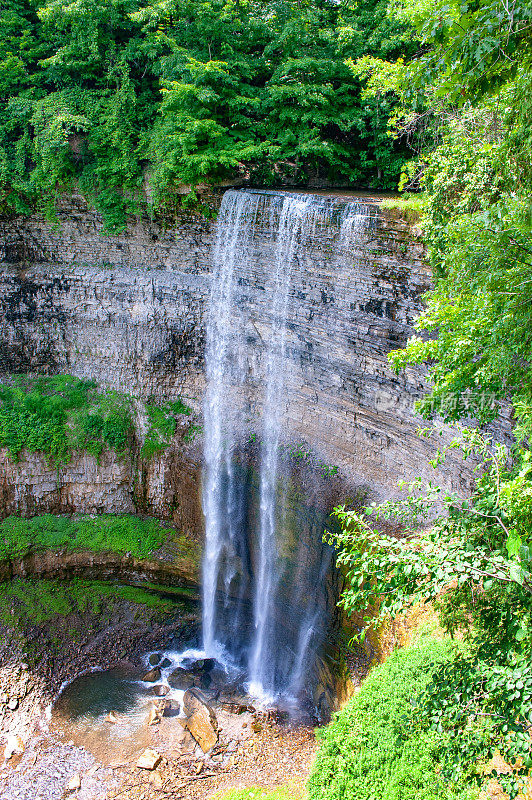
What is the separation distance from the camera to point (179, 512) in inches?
574

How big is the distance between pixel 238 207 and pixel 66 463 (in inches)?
319

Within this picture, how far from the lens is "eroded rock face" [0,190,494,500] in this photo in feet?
34.5

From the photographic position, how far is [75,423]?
A: 578 inches

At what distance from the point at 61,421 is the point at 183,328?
4249 mm

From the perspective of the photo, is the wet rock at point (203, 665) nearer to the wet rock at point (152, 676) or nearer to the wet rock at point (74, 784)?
the wet rock at point (152, 676)

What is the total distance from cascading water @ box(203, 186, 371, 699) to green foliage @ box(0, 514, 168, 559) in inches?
70.8

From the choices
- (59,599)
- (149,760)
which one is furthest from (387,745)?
(59,599)

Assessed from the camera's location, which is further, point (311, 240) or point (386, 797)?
point (311, 240)

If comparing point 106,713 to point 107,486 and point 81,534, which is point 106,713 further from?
point 107,486

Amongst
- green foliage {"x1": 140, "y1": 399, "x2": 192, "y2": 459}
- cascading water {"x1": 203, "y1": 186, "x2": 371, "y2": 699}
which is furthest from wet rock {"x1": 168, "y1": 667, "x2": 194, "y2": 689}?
green foliage {"x1": 140, "y1": 399, "x2": 192, "y2": 459}

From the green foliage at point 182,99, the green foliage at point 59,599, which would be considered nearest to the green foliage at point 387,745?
the green foliage at point 59,599

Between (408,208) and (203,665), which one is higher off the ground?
(408,208)

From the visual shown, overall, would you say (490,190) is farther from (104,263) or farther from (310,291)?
(104,263)

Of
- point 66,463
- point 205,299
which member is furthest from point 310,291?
point 66,463
